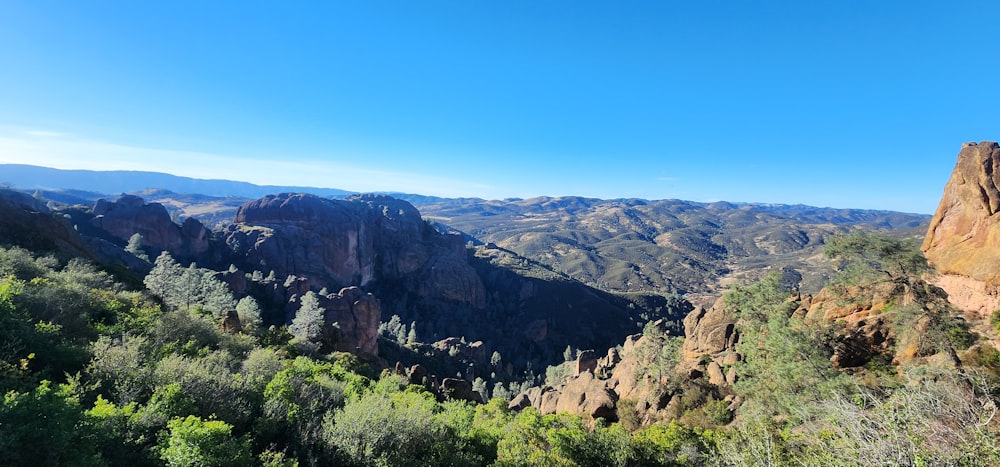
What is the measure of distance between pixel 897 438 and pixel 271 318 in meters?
90.0

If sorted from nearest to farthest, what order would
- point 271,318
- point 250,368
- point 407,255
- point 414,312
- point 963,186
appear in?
1. point 250,368
2. point 963,186
3. point 271,318
4. point 414,312
5. point 407,255

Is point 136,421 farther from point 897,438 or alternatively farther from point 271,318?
point 271,318

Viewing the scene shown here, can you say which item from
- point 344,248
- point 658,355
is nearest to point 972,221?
point 658,355

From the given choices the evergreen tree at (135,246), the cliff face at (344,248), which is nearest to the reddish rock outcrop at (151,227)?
the evergreen tree at (135,246)

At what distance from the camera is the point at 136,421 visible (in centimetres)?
1366

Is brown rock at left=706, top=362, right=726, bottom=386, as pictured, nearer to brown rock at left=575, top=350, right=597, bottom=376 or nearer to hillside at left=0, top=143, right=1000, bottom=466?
hillside at left=0, top=143, right=1000, bottom=466

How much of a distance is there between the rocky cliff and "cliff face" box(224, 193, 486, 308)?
12394cm

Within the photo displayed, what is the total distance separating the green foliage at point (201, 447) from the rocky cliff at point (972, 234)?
144 feet

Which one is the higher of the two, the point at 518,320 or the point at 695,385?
the point at 695,385

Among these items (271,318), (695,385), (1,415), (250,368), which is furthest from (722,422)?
(271,318)

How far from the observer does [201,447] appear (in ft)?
41.3

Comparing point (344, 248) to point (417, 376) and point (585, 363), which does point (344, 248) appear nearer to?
point (585, 363)

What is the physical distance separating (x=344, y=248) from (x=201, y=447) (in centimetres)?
14276

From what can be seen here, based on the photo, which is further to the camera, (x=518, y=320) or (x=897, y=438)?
(x=518, y=320)
